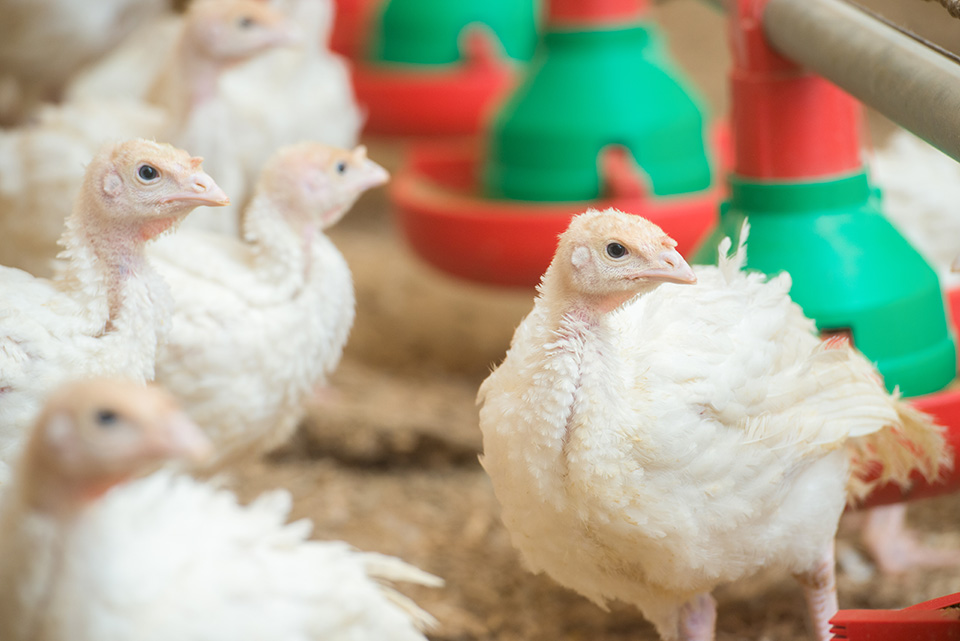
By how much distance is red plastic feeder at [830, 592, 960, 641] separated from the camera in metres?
1.36

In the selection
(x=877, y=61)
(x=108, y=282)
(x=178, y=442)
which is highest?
(x=877, y=61)

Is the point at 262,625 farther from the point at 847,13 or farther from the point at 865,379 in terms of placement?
the point at 847,13

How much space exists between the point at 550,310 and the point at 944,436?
2.74ft

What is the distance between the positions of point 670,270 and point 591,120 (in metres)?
1.63

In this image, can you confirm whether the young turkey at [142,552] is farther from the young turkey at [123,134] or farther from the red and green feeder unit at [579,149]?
the red and green feeder unit at [579,149]

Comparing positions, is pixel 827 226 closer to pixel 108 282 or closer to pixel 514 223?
pixel 514 223

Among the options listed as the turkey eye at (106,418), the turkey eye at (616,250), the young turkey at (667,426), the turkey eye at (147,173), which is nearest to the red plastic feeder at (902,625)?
the young turkey at (667,426)

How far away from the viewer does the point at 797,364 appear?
162 cm

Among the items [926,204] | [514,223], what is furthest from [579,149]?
[926,204]

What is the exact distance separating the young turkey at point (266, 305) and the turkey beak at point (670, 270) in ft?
2.85

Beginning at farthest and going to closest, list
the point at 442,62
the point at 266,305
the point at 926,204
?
the point at 442,62 < the point at 926,204 < the point at 266,305

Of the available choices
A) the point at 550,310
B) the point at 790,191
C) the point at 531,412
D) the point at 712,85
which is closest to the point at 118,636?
the point at 531,412

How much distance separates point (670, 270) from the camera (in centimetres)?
141

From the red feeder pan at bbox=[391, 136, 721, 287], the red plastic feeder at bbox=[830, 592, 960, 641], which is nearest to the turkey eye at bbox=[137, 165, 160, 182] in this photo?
the red plastic feeder at bbox=[830, 592, 960, 641]
